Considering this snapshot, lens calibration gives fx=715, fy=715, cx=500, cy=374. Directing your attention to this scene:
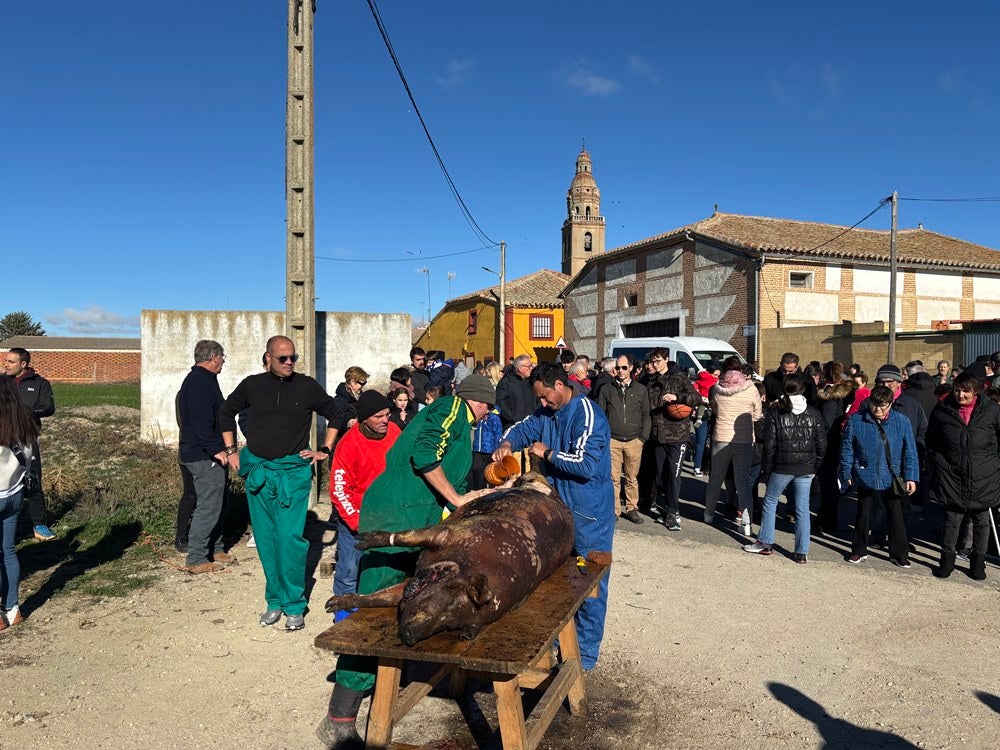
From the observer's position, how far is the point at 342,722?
11.7 ft

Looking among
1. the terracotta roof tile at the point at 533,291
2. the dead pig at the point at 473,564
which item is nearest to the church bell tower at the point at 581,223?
the terracotta roof tile at the point at 533,291

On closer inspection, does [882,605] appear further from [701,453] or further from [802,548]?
[701,453]

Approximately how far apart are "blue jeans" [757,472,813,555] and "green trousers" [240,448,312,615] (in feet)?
14.6

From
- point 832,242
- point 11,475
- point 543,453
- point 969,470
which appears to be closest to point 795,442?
point 969,470

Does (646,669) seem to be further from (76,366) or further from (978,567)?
(76,366)

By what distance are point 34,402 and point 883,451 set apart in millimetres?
8352

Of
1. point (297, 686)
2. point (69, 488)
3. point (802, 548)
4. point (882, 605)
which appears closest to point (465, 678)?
point (297, 686)

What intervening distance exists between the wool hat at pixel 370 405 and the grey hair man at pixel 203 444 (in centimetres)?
198

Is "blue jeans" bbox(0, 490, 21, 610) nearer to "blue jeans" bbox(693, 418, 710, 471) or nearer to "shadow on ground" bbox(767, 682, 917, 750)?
"shadow on ground" bbox(767, 682, 917, 750)

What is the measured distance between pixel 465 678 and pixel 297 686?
101 cm

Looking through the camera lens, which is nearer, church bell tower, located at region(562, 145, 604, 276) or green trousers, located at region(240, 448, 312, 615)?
green trousers, located at region(240, 448, 312, 615)

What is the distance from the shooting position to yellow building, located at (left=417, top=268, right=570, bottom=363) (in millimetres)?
41562

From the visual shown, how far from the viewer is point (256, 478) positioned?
5027 millimetres

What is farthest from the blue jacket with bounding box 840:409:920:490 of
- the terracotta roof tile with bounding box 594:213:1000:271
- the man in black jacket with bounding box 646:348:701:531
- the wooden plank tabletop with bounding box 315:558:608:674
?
the terracotta roof tile with bounding box 594:213:1000:271
